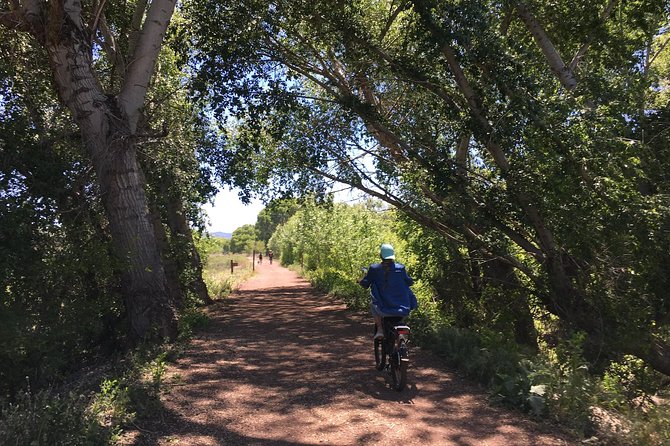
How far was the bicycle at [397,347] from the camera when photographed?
546cm

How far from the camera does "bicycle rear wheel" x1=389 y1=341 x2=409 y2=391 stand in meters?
5.45

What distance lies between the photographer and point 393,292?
573 cm

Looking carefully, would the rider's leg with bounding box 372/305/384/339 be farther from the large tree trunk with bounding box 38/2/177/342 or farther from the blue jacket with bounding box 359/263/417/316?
the large tree trunk with bounding box 38/2/177/342

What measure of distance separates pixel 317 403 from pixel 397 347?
1099mm

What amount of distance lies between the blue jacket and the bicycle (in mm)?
135

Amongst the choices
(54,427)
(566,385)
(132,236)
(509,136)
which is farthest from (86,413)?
Answer: (509,136)

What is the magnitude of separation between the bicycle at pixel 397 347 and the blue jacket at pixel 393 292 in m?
0.13

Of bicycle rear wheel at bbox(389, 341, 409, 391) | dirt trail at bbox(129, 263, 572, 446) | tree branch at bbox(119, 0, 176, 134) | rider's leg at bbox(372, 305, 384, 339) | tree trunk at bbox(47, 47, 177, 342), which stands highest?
tree branch at bbox(119, 0, 176, 134)

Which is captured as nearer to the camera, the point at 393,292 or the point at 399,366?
the point at 399,366

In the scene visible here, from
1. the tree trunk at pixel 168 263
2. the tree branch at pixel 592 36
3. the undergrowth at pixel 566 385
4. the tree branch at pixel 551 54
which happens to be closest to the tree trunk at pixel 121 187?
the undergrowth at pixel 566 385

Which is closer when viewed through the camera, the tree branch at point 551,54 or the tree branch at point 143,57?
the tree branch at point 143,57

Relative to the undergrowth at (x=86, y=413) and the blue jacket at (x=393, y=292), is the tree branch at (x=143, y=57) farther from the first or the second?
the blue jacket at (x=393, y=292)

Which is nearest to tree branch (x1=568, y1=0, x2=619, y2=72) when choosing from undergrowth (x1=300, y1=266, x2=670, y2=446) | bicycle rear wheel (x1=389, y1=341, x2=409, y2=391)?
undergrowth (x1=300, y1=266, x2=670, y2=446)

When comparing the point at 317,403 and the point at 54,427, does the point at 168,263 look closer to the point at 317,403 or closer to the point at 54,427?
the point at 317,403
